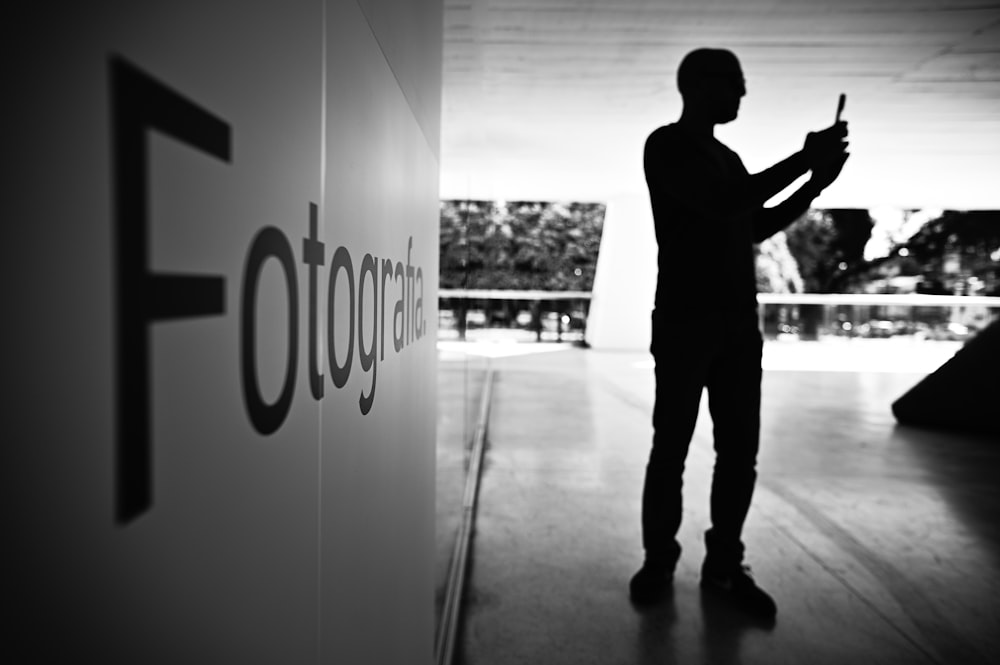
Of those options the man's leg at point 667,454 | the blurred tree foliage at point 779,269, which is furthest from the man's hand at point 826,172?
the blurred tree foliage at point 779,269

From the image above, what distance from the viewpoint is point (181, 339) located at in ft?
0.97

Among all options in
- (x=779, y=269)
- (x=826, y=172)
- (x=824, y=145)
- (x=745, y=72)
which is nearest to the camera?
(x=824, y=145)

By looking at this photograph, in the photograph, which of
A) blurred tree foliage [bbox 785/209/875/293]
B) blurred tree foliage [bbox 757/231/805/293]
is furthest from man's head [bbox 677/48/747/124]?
blurred tree foliage [bbox 757/231/805/293]

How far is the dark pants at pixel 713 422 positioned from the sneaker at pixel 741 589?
1.5 inches

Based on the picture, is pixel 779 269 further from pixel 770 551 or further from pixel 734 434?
pixel 734 434

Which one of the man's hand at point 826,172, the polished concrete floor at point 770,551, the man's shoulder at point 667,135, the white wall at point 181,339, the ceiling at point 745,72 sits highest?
the ceiling at point 745,72

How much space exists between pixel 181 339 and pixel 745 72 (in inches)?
201

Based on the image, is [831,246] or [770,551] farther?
[831,246]

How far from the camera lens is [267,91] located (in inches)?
15.6

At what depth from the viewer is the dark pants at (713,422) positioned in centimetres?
206

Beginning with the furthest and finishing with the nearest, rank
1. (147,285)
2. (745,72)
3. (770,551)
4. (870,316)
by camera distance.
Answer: (870,316) → (745,72) → (770,551) → (147,285)

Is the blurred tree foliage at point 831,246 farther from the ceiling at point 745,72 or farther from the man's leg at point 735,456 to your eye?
the man's leg at point 735,456

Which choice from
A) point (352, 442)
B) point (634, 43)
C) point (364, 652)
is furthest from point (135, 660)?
point (634, 43)

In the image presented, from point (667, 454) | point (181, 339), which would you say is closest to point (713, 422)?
point (667, 454)
